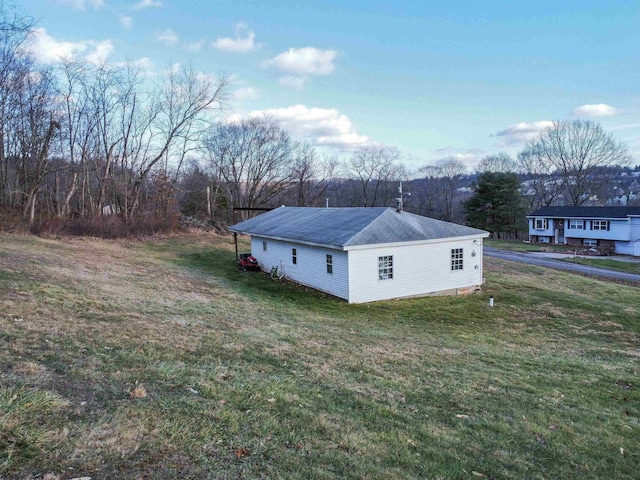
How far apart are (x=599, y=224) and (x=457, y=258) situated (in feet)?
107

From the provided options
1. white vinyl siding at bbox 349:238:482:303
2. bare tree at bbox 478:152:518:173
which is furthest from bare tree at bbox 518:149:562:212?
white vinyl siding at bbox 349:238:482:303

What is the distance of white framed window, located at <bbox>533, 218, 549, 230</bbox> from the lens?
159 ft

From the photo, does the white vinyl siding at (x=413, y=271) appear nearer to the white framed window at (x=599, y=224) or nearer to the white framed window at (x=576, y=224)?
the white framed window at (x=599, y=224)

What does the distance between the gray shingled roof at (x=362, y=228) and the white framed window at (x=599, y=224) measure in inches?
1210

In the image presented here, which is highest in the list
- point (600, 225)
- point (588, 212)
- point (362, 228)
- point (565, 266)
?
point (588, 212)

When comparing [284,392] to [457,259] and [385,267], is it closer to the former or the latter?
[385,267]

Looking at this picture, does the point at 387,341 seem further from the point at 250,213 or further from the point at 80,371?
the point at 250,213

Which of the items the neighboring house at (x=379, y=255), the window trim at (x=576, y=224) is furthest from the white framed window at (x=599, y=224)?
the neighboring house at (x=379, y=255)

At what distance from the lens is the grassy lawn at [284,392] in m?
3.65

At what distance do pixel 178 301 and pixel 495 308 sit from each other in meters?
11.7

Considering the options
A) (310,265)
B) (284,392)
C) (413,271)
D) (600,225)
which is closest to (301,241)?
(310,265)

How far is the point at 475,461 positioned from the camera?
427 cm

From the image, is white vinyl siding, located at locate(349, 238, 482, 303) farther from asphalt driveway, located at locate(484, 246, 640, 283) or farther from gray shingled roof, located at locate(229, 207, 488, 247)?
asphalt driveway, located at locate(484, 246, 640, 283)

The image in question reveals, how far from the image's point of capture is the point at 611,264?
1303 inches
